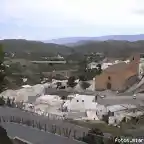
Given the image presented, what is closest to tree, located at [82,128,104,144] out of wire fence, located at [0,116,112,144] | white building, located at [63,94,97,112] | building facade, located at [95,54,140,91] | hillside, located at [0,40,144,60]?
wire fence, located at [0,116,112,144]

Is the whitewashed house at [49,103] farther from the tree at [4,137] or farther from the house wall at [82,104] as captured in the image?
the tree at [4,137]

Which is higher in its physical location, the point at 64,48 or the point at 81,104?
the point at 64,48

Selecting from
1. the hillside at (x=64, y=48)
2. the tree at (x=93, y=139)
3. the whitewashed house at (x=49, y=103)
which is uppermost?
the hillside at (x=64, y=48)

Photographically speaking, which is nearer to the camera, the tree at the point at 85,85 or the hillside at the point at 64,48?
the tree at the point at 85,85

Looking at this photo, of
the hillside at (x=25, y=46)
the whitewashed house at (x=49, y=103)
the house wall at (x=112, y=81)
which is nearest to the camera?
the whitewashed house at (x=49, y=103)

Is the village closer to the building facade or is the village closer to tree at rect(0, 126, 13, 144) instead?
the building facade

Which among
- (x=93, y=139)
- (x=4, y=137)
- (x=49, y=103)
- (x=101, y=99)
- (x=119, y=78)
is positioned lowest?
(x=49, y=103)

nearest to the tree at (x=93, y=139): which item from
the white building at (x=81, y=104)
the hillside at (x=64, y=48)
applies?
the white building at (x=81, y=104)

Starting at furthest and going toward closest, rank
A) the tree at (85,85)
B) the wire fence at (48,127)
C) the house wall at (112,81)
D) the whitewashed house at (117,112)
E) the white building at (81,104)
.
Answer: the tree at (85,85) < the house wall at (112,81) < the white building at (81,104) < the whitewashed house at (117,112) < the wire fence at (48,127)

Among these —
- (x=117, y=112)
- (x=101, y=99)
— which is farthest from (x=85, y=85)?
(x=117, y=112)

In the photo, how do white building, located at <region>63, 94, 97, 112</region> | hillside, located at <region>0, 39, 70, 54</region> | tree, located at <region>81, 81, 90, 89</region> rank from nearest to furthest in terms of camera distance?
white building, located at <region>63, 94, 97, 112</region>, tree, located at <region>81, 81, 90, 89</region>, hillside, located at <region>0, 39, 70, 54</region>

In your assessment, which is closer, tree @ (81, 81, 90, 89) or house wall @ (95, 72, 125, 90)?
house wall @ (95, 72, 125, 90)

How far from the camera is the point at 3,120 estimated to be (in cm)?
1809

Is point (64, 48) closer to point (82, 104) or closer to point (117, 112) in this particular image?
point (82, 104)
